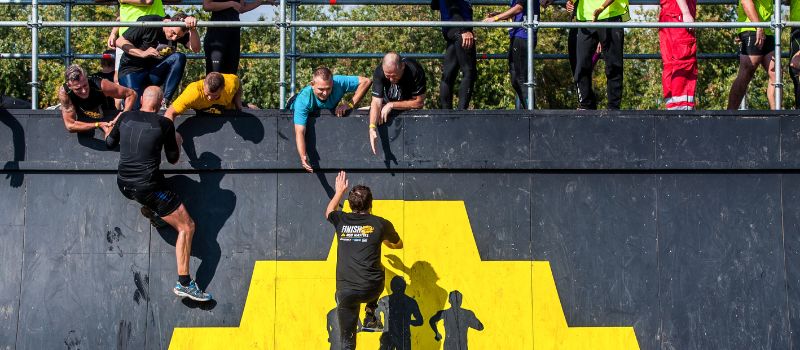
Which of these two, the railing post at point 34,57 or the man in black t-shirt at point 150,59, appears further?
the man in black t-shirt at point 150,59

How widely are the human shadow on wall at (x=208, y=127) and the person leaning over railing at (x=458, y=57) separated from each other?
176 centimetres

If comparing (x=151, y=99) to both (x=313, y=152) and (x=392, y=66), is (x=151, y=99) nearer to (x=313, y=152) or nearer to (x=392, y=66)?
(x=313, y=152)

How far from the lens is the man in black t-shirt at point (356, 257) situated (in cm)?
893

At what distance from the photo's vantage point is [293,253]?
953cm

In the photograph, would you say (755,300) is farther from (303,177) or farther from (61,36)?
(61,36)

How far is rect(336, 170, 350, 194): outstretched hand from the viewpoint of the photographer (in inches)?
368

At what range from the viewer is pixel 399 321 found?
Result: 9422 millimetres

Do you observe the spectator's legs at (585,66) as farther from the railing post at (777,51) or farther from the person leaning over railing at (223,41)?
the person leaning over railing at (223,41)

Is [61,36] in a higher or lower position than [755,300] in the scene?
higher

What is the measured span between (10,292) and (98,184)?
118cm

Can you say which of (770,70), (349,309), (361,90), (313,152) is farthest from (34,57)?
(770,70)

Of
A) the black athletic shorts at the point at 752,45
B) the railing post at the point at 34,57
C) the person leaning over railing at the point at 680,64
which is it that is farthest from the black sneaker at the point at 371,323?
the black athletic shorts at the point at 752,45

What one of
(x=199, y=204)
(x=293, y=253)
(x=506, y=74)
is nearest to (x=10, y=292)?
(x=199, y=204)

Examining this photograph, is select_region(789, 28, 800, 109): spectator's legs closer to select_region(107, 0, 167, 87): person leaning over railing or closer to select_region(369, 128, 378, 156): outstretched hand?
select_region(369, 128, 378, 156): outstretched hand
